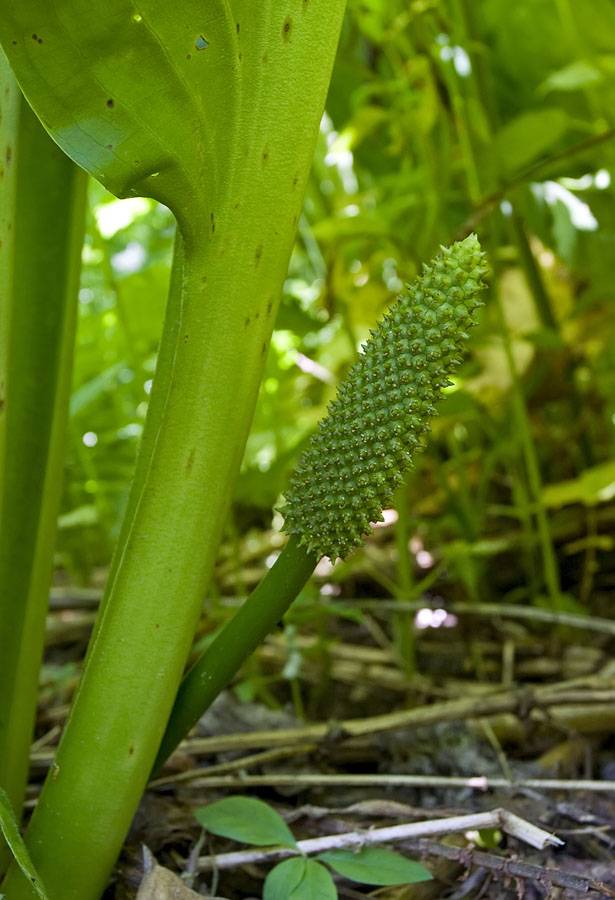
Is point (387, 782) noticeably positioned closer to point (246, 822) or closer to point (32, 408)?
point (246, 822)

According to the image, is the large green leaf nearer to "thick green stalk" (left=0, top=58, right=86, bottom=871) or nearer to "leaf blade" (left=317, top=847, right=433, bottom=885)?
"thick green stalk" (left=0, top=58, right=86, bottom=871)

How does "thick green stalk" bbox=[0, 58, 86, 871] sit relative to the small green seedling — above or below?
above

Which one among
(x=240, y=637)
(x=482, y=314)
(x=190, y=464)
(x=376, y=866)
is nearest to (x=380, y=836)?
(x=376, y=866)

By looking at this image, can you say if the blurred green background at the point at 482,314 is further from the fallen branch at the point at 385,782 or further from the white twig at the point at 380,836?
the white twig at the point at 380,836

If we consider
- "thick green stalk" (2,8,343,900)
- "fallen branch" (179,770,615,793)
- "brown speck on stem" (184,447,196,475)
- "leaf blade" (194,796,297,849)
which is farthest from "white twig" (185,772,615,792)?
"brown speck on stem" (184,447,196,475)

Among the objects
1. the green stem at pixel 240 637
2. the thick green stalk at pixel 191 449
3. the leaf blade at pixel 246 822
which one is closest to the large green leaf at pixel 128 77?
the thick green stalk at pixel 191 449
